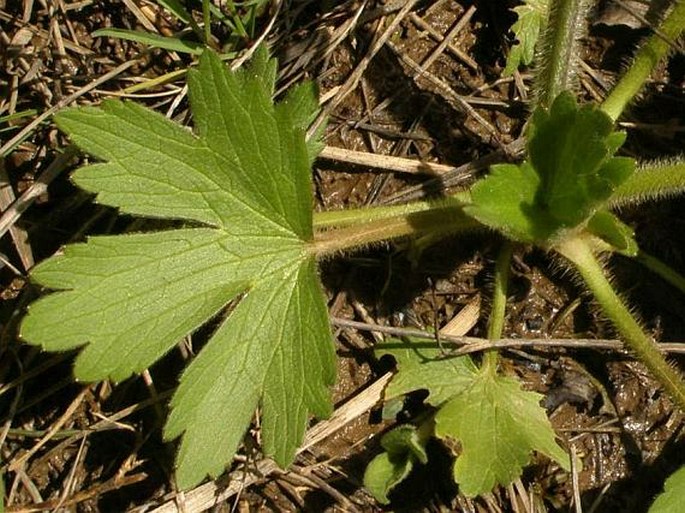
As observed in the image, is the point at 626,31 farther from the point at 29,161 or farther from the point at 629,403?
the point at 29,161

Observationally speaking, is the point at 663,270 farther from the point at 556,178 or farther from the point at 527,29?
the point at 527,29

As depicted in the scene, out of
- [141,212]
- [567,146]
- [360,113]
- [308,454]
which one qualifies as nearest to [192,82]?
[141,212]

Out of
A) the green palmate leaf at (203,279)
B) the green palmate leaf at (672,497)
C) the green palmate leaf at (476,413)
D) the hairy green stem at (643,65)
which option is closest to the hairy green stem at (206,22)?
the green palmate leaf at (203,279)

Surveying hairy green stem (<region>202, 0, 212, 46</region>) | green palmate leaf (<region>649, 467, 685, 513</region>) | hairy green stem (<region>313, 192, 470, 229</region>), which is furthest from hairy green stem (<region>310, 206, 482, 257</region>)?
green palmate leaf (<region>649, 467, 685, 513</region>)

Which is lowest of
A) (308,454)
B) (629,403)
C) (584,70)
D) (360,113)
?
(308,454)

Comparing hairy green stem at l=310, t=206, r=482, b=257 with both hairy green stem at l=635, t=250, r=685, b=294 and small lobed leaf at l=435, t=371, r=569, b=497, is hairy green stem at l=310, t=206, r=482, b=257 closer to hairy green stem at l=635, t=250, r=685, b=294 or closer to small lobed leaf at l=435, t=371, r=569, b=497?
small lobed leaf at l=435, t=371, r=569, b=497

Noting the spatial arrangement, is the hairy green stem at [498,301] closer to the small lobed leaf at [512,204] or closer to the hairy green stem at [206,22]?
the small lobed leaf at [512,204]
